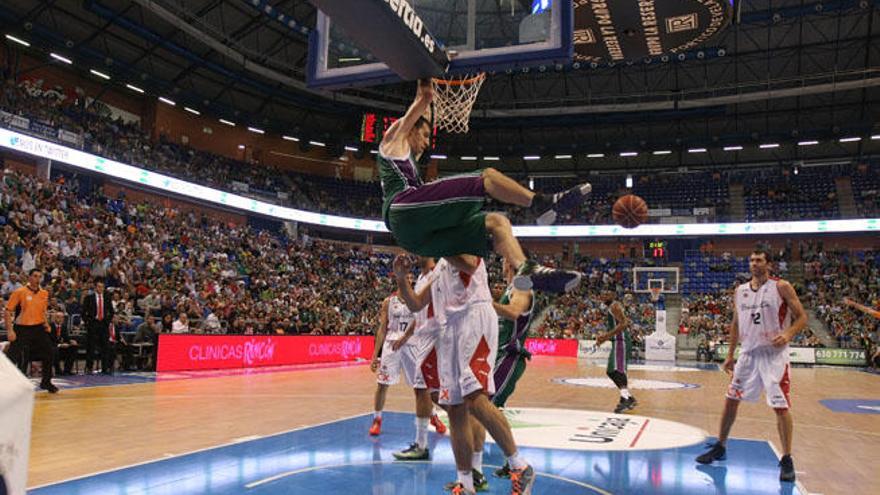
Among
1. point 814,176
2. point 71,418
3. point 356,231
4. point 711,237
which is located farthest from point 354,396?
point 814,176

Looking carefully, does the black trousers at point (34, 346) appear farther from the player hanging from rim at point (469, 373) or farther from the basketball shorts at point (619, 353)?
the basketball shorts at point (619, 353)

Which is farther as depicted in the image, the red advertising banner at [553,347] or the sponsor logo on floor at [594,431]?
the red advertising banner at [553,347]

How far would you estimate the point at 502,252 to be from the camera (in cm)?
395

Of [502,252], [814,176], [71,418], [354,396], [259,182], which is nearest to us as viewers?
[502,252]

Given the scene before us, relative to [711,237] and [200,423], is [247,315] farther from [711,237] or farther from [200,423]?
[711,237]

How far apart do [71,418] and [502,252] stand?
6.82 m

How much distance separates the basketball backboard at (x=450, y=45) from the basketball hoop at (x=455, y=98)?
253 cm

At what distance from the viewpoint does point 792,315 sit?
6.63 metres

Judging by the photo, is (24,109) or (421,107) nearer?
(421,107)

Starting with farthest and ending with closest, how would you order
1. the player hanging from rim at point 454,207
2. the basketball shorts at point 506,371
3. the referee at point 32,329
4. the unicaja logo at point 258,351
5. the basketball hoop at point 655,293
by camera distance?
the basketball hoop at point 655,293 → the unicaja logo at point 258,351 → the referee at point 32,329 → the basketball shorts at point 506,371 → the player hanging from rim at point 454,207

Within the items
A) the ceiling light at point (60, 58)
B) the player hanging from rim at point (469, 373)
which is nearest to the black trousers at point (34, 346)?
the player hanging from rim at point (469, 373)

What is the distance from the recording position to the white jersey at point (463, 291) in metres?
4.56

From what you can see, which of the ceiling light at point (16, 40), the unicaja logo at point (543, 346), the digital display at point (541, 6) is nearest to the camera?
the digital display at point (541, 6)

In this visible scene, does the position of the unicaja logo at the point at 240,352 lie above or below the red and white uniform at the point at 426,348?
below
